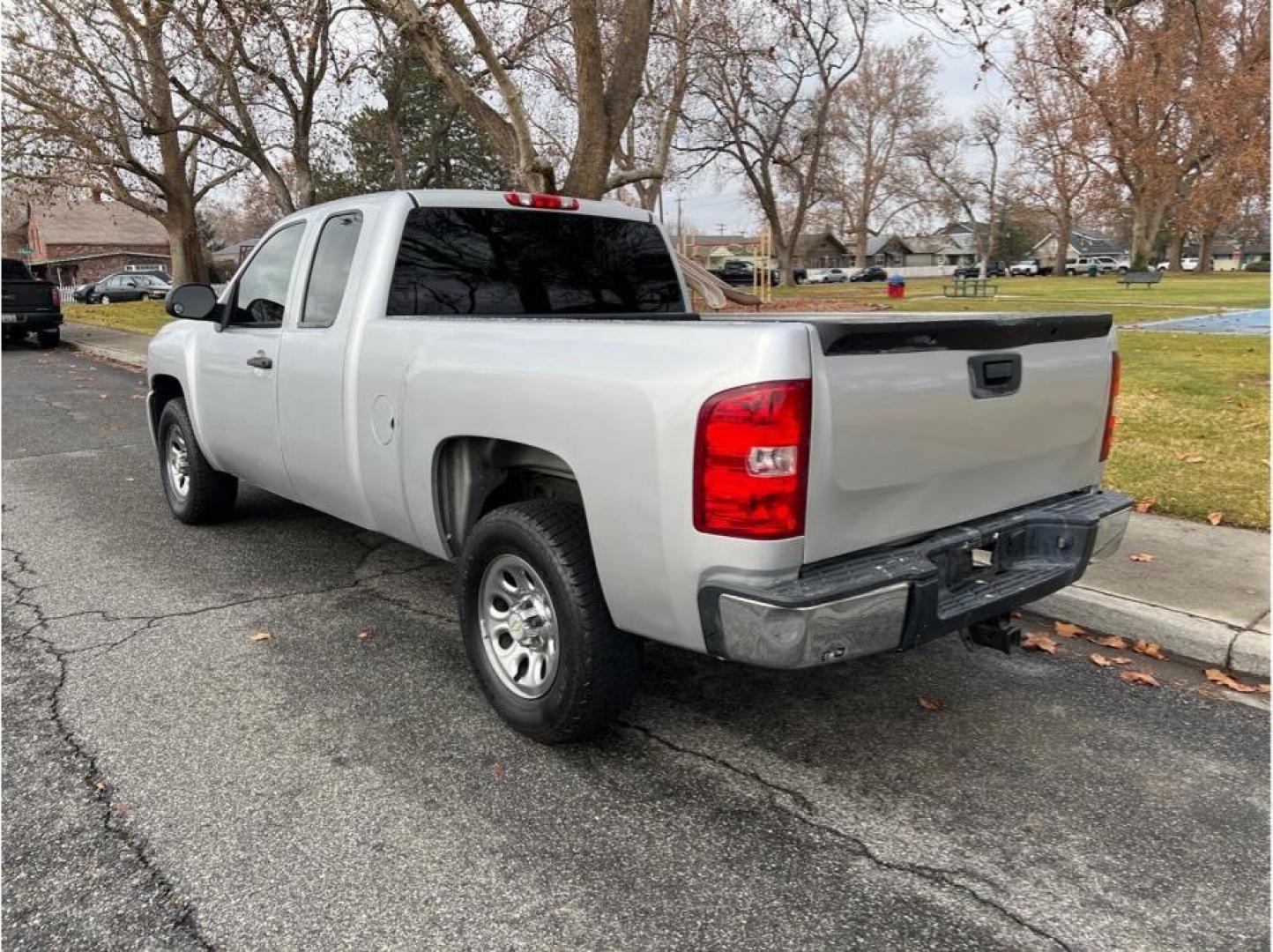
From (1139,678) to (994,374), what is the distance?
1.72 metres

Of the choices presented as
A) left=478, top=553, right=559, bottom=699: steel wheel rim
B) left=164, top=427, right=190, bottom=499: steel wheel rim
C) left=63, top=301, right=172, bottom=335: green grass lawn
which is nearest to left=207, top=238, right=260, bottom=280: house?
left=63, top=301, right=172, bottom=335: green grass lawn

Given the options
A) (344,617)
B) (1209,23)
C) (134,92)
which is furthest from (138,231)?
(344,617)

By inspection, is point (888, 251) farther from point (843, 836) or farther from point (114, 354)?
point (843, 836)

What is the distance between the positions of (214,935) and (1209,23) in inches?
1768

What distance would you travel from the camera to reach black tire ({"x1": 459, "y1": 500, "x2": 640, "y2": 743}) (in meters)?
2.97

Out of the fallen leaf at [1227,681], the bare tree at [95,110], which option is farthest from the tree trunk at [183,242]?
the fallen leaf at [1227,681]

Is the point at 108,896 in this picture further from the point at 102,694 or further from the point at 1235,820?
the point at 1235,820

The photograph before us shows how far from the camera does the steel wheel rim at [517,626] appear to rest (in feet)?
10.6

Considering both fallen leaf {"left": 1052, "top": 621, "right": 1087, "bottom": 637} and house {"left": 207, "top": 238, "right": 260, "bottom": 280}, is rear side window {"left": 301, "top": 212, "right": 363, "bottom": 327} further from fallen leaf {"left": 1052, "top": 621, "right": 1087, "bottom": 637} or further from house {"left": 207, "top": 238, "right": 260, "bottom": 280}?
house {"left": 207, "top": 238, "right": 260, "bottom": 280}

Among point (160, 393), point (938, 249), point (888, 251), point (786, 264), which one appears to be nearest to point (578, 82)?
point (160, 393)

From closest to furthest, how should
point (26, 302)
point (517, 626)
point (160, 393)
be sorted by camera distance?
point (517, 626), point (160, 393), point (26, 302)

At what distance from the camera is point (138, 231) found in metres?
72.9

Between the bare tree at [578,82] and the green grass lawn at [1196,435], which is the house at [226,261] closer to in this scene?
the bare tree at [578,82]

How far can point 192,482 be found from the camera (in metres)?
5.80
